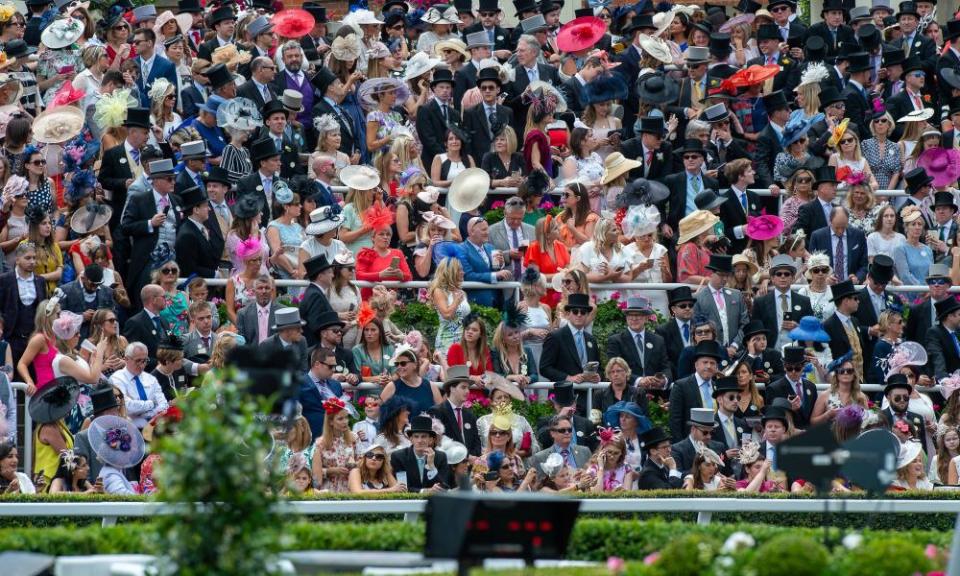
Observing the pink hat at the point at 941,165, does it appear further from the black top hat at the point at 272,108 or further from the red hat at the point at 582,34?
the black top hat at the point at 272,108

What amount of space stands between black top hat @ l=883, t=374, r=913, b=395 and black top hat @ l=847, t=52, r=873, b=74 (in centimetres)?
722

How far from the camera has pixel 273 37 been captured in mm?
26188

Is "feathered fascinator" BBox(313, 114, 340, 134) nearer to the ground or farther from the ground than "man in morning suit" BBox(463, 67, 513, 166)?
farther from the ground

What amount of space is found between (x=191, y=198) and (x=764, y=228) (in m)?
5.94

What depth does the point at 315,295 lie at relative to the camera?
21.1m

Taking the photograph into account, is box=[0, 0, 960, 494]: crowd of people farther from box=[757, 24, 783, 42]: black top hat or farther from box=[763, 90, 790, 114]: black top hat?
box=[763, 90, 790, 114]: black top hat

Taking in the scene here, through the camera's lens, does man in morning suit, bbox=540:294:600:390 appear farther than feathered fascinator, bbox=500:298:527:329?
No

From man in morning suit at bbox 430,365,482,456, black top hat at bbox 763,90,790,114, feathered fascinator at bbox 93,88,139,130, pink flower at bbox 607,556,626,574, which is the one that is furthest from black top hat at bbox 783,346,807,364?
pink flower at bbox 607,556,626,574

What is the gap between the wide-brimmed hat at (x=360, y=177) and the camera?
22891 mm

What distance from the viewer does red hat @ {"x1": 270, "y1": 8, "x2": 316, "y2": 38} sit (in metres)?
26.4

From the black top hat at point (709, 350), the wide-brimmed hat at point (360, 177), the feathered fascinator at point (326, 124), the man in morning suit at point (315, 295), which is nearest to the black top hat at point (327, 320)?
the man in morning suit at point (315, 295)

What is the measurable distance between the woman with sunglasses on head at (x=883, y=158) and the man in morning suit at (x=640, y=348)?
525 centimetres

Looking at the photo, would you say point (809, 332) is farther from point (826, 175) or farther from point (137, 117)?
point (137, 117)

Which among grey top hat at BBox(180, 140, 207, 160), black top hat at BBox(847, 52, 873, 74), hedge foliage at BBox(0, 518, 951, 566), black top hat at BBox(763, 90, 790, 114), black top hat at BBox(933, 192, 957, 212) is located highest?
hedge foliage at BBox(0, 518, 951, 566)
